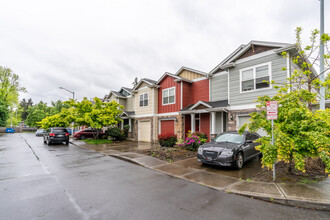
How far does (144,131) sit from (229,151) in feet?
41.5

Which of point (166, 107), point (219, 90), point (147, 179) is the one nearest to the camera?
point (147, 179)

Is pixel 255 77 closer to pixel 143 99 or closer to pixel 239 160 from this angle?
pixel 239 160

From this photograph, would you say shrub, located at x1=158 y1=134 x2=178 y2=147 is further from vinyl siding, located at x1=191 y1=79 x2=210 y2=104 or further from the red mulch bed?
the red mulch bed

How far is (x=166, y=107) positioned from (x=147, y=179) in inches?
427

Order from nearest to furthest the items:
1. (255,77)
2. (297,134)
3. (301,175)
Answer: (297,134), (301,175), (255,77)

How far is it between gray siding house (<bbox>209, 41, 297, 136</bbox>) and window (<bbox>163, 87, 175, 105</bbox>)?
15.6ft

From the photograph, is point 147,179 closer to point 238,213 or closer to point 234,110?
point 238,213

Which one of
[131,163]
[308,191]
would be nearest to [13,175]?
[131,163]

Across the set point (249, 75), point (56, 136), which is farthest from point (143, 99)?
point (249, 75)

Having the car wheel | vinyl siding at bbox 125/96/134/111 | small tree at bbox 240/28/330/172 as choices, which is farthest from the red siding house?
small tree at bbox 240/28/330/172

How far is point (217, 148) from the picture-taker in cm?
712

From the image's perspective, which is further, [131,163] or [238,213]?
[131,163]

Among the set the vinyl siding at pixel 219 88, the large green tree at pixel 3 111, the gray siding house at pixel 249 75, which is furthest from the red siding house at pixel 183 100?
the large green tree at pixel 3 111

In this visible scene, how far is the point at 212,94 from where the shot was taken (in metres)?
13.9
